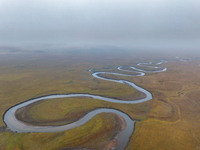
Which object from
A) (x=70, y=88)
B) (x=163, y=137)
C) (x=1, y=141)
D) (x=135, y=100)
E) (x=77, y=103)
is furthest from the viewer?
(x=70, y=88)

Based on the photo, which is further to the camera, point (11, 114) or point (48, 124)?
point (11, 114)

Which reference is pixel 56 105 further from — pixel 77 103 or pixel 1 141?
pixel 1 141

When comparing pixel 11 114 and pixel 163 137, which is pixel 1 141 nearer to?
pixel 11 114

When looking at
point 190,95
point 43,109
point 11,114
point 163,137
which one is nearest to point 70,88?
point 43,109

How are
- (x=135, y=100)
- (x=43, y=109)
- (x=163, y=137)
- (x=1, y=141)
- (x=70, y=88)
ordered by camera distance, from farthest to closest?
(x=70, y=88) → (x=135, y=100) → (x=43, y=109) → (x=163, y=137) → (x=1, y=141)

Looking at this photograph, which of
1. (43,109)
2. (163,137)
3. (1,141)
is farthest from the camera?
(43,109)

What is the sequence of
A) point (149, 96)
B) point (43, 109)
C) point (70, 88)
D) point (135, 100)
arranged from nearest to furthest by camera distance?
point (43, 109)
point (135, 100)
point (149, 96)
point (70, 88)

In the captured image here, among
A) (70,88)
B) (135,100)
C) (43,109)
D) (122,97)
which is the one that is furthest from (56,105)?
(135,100)

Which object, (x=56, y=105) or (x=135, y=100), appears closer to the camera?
(x=56, y=105)
